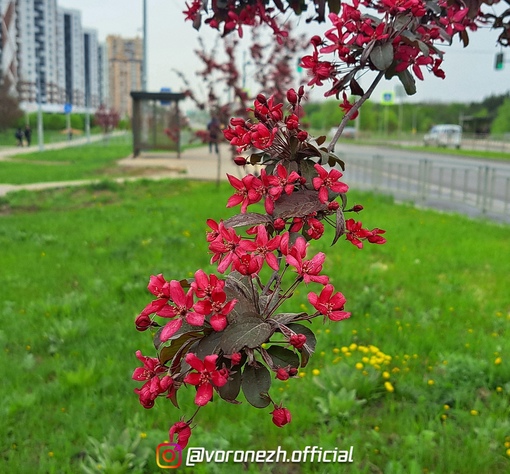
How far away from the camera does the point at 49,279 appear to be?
4.81 m

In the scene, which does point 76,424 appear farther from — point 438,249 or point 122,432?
point 438,249

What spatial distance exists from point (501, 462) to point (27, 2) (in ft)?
243

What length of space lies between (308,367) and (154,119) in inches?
703

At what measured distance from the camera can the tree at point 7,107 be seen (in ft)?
118

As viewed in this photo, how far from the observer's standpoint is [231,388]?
91 cm

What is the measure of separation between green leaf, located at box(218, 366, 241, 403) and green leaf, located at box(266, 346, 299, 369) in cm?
7

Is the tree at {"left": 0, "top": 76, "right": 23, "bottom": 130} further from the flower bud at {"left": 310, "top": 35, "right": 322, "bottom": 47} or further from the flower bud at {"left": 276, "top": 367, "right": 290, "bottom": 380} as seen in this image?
the flower bud at {"left": 276, "top": 367, "right": 290, "bottom": 380}

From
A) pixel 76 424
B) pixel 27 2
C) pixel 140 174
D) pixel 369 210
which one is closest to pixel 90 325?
pixel 76 424

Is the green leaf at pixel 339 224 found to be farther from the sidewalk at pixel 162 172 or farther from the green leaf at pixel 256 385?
the sidewalk at pixel 162 172

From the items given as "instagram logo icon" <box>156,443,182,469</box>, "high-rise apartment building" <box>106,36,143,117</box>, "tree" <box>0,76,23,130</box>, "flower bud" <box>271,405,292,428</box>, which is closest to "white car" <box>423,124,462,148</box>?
"tree" <box>0,76,23,130</box>

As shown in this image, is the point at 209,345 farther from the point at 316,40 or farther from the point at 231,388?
the point at 316,40

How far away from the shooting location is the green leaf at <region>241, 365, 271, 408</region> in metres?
0.91

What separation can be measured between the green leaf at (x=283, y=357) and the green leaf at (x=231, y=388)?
69 mm

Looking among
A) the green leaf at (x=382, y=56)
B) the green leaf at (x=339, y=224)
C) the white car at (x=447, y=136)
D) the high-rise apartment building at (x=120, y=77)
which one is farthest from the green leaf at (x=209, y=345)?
the high-rise apartment building at (x=120, y=77)
